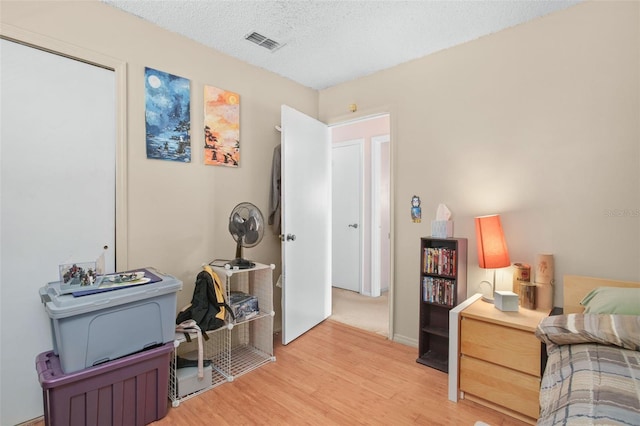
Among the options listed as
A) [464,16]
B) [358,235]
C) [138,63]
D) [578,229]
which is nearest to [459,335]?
[578,229]

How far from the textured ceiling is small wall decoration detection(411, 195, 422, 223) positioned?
1205 millimetres

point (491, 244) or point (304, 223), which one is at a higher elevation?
point (304, 223)

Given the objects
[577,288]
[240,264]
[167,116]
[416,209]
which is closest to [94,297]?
[240,264]

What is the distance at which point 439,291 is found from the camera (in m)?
2.40

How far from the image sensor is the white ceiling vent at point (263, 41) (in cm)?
229

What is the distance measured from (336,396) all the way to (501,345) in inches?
41.8

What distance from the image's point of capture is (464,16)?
6.73 ft

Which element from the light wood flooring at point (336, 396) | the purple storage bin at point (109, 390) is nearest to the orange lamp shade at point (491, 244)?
the light wood flooring at point (336, 396)

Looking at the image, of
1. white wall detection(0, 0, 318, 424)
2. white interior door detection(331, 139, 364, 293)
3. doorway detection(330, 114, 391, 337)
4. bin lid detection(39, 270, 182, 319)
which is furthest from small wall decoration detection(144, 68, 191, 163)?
white interior door detection(331, 139, 364, 293)

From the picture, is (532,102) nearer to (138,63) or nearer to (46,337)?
(138,63)

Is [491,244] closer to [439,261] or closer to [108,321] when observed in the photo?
[439,261]

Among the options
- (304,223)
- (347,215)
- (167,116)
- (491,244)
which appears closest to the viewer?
(491,244)

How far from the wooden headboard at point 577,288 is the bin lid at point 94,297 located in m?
2.38

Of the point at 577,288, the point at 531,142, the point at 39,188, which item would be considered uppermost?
the point at 531,142
